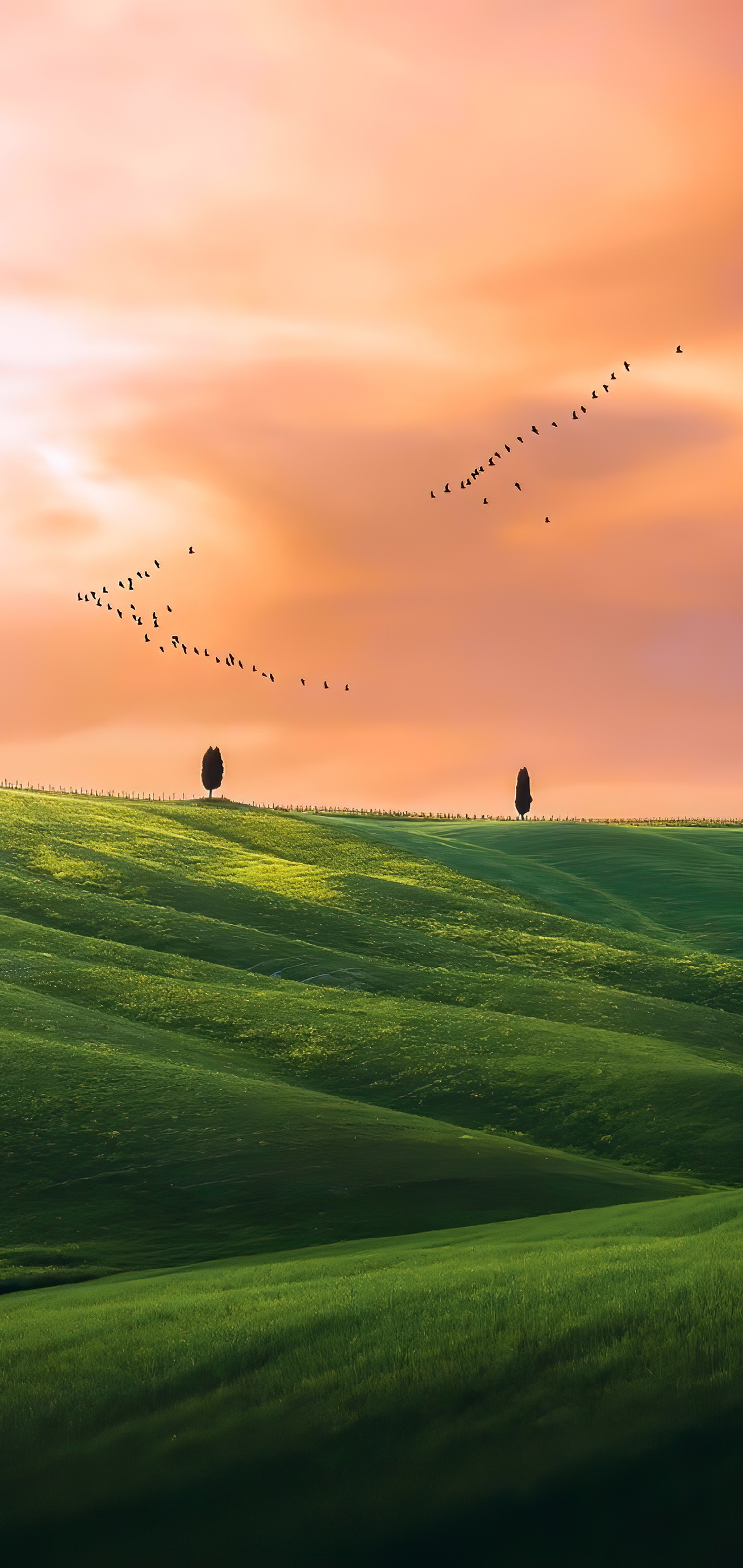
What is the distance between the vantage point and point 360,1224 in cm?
3042

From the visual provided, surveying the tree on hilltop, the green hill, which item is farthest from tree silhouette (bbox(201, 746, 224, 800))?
the green hill

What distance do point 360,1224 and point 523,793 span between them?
347ft

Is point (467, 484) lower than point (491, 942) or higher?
higher

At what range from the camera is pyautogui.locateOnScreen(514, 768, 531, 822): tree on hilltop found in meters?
134

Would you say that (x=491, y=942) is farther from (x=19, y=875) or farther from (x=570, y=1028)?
(x=19, y=875)

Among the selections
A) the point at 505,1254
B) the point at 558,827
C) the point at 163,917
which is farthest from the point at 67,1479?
the point at 558,827

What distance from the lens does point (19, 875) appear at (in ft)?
239

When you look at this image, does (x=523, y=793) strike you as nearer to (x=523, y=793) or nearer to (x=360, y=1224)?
(x=523, y=793)

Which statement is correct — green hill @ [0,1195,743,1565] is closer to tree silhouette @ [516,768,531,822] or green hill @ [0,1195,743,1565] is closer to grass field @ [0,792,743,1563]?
grass field @ [0,792,743,1563]

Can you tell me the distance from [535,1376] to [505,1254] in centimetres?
642

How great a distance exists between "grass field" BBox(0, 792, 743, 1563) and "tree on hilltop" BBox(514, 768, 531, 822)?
5710 cm

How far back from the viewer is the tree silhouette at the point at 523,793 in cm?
13438

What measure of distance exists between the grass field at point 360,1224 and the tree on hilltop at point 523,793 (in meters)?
57.1

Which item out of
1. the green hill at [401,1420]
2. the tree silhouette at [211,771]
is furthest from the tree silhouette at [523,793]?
the green hill at [401,1420]
